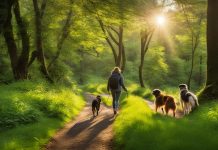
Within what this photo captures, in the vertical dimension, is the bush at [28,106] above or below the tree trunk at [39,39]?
below

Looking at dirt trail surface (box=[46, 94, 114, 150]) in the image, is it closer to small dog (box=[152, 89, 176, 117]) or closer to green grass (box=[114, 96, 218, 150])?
green grass (box=[114, 96, 218, 150])

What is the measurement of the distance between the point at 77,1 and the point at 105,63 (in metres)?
59.9

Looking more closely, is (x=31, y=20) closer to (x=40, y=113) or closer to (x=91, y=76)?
(x=40, y=113)

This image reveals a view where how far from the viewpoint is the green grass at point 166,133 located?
8.32m

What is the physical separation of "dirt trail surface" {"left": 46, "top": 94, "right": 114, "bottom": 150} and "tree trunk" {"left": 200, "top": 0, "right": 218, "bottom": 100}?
4540 millimetres

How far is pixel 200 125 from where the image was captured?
10.4m

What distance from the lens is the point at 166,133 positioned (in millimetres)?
9195

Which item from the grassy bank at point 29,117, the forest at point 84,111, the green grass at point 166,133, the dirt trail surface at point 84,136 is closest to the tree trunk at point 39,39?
the forest at point 84,111

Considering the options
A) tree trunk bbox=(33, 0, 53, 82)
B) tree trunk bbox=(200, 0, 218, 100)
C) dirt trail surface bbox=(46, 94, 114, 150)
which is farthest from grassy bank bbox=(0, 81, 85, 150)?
tree trunk bbox=(200, 0, 218, 100)

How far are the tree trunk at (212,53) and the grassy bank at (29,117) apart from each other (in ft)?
21.2

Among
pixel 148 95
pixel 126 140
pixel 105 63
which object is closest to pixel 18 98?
pixel 126 140

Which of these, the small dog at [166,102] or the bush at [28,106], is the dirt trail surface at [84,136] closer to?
the bush at [28,106]

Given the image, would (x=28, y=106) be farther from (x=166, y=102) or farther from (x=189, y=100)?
(x=189, y=100)

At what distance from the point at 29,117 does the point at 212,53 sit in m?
8.49
